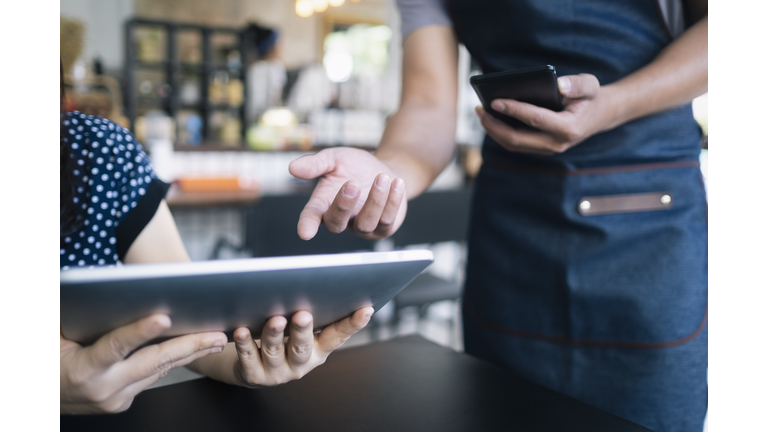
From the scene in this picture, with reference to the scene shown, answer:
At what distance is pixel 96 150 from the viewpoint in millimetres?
817

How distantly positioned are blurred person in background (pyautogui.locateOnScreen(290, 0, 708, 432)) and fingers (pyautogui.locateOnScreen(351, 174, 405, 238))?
0.11m

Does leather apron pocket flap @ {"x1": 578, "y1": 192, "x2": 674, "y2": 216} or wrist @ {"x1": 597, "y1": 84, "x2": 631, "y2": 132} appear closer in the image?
wrist @ {"x1": 597, "y1": 84, "x2": 631, "y2": 132}

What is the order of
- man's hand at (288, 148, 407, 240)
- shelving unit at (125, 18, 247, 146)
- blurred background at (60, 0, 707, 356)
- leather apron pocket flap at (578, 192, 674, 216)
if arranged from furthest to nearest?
shelving unit at (125, 18, 247, 146) → blurred background at (60, 0, 707, 356) → leather apron pocket flap at (578, 192, 674, 216) → man's hand at (288, 148, 407, 240)

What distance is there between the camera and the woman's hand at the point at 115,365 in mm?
409

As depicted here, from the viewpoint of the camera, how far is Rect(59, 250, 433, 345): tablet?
0.34m

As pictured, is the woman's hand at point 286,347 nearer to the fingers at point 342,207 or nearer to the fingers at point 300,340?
the fingers at point 300,340

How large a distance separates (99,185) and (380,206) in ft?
1.59

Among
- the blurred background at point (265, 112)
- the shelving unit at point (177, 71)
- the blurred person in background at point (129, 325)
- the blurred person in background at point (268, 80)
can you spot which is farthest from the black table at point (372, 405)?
the shelving unit at point (177, 71)

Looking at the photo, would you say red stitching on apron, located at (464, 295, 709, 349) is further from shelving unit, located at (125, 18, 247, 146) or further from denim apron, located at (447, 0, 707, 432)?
shelving unit, located at (125, 18, 247, 146)

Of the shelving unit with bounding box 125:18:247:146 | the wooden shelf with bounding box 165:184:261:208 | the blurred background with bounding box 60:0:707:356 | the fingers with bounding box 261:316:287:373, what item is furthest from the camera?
the shelving unit with bounding box 125:18:247:146

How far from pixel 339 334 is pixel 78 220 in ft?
1.61

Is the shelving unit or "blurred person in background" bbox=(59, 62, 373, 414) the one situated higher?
the shelving unit

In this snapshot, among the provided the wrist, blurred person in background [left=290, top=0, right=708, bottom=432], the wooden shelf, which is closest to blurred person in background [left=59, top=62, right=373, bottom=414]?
blurred person in background [left=290, top=0, right=708, bottom=432]

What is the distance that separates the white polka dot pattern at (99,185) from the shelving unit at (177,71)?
498 cm
